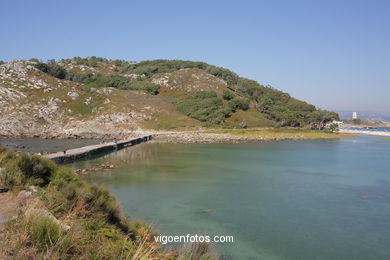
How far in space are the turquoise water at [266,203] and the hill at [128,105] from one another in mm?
37770

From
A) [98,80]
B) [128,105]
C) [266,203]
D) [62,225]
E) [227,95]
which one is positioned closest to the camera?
[62,225]

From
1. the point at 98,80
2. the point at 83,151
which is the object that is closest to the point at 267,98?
the point at 98,80

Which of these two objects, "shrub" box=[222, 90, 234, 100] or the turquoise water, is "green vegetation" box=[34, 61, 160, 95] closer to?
"shrub" box=[222, 90, 234, 100]

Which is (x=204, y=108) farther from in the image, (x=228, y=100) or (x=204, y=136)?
(x=204, y=136)

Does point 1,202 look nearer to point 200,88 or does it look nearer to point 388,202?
point 388,202

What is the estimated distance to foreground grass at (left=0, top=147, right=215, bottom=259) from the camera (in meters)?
4.54

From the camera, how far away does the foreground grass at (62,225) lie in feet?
14.9

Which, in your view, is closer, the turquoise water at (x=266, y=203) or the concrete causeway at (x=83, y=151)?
the turquoise water at (x=266, y=203)

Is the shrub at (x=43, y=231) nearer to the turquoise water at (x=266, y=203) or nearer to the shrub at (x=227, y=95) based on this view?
the turquoise water at (x=266, y=203)

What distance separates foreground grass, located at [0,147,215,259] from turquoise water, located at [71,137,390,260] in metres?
4.15

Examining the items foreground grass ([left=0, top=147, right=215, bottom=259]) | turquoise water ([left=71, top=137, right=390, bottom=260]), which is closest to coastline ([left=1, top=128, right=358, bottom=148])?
turquoise water ([left=71, top=137, right=390, bottom=260])

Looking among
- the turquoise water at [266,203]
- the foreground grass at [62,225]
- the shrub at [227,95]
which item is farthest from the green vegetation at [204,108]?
the foreground grass at [62,225]

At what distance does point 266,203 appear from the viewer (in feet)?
57.7

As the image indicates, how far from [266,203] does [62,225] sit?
1403cm
